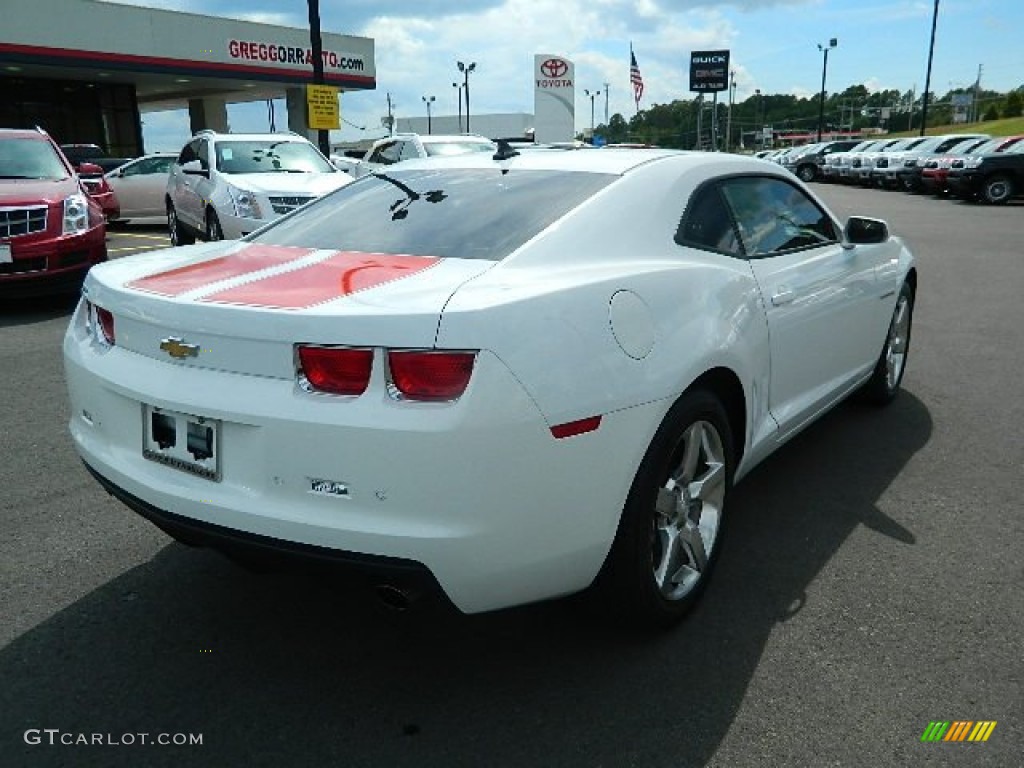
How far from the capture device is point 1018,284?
9727mm

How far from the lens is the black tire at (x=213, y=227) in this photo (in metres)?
10.8

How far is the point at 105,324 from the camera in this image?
270cm

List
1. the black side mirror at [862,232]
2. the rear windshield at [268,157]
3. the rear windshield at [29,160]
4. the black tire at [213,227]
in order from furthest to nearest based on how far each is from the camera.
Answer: the rear windshield at [268,157] → the black tire at [213,227] → the rear windshield at [29,160] → the black side mirror at [862,232]

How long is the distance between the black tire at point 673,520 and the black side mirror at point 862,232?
1.72 m

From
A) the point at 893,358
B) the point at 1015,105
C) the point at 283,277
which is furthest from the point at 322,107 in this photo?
the point at 1015,105

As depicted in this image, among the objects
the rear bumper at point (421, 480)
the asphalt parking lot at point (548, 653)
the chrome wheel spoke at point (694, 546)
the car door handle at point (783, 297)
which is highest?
the car door handle at point (783, 297)

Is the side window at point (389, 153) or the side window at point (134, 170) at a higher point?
the side window at point (389, 153)

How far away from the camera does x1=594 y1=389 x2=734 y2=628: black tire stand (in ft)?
8.11

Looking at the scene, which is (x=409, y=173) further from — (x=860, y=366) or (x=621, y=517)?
(x=860, y=366)

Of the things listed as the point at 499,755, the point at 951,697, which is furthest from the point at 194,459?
the point at 951,697

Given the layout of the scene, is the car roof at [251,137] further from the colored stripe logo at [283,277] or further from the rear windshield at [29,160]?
the colored stripe logo at [283,277]

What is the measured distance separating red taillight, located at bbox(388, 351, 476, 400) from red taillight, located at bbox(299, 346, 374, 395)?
0.25 feet

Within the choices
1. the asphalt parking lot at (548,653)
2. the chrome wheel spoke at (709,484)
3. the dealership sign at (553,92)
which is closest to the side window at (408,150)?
the asphalt parking lot at (548,653)

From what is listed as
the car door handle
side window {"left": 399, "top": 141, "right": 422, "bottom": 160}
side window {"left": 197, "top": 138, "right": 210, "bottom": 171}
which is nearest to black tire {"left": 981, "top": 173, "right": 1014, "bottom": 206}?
side window {"left": 399, "top": 141, "right": 422, "bottom": 160}
